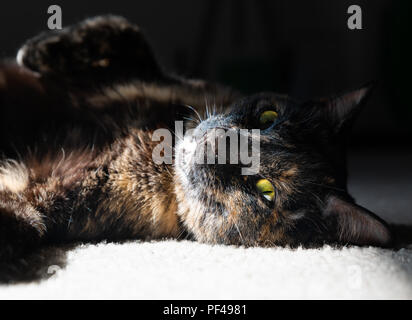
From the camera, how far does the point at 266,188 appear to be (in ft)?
3.18

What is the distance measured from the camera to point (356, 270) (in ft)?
2.52

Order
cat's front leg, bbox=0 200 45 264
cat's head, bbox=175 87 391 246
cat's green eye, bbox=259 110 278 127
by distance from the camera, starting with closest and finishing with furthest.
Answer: cat's front leg, bbox=0 200 45 264 < cat's head, bbox=175 87 391 246 < cat's green eye, bbox=259 110 278 127

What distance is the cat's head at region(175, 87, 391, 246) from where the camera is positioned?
95cm

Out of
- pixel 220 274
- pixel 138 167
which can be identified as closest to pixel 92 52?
pixel 138 167

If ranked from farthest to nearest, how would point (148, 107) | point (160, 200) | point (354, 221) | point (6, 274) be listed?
point (148, 107)
point (160, 200)
point (354, 221)
point (6, 274)

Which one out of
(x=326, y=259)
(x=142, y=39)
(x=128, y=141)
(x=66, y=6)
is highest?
(x=66, y=6)

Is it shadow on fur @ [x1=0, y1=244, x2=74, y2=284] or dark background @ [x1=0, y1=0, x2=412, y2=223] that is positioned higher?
dark background @ [x1=0, y1=0, x2=412, y2=223]

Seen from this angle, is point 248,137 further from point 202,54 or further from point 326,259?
point 202,54

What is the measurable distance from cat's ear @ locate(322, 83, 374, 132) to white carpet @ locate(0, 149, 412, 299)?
364 millimetres

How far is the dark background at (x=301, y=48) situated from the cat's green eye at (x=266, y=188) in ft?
5.96

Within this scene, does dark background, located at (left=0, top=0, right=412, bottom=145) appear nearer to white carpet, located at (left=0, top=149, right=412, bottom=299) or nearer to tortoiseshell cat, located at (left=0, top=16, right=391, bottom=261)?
tortoiseshell cat, located at (left=0, top=16, right=391, bottom=261)

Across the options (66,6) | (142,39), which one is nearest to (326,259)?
(142,39)

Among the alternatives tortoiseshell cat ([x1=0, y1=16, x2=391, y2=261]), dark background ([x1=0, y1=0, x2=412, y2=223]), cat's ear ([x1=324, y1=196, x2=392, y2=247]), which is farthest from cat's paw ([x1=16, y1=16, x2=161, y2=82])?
dark background ([x1=0, y1=0, x2=412, y2=223])

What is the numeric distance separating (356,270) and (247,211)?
275mm
